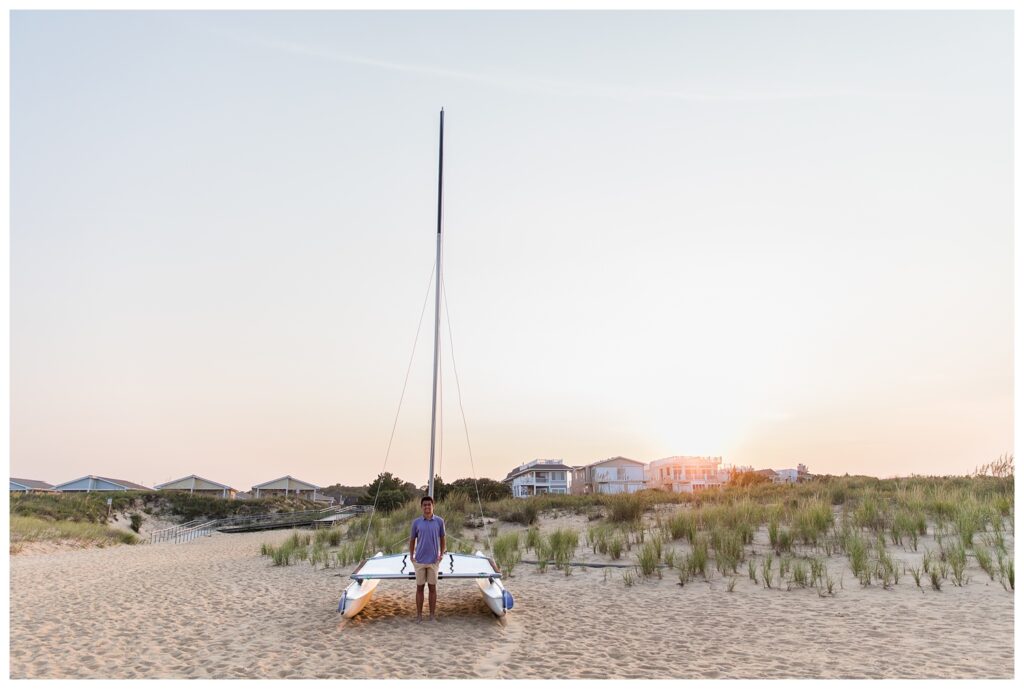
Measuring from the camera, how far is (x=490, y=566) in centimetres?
992

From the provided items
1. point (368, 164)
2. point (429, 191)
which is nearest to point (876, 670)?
point (429, 191)

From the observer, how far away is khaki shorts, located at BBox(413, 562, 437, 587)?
8.90 meters

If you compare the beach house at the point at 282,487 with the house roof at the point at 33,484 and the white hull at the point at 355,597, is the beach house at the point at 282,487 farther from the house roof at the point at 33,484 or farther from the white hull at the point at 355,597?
the white hull at the point at 355,597

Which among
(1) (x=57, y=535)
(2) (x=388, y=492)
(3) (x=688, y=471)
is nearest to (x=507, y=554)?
(1) (x=57, y=535)

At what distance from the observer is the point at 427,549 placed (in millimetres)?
8844

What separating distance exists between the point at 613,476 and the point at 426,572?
214 ft

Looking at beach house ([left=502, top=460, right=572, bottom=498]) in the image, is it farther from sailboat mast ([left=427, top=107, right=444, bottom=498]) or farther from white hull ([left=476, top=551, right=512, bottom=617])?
white hull ([left=476, top=551, right=512, bottom=617])

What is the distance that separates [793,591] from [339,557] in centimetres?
944

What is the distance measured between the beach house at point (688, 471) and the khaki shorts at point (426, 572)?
64.5 m

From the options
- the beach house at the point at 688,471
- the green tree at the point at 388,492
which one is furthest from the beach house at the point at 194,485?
the beach house at the point at 688,471

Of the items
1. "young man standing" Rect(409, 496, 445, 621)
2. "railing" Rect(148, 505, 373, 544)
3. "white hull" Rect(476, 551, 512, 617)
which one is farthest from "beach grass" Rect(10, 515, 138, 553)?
"white hull" Rect(476, 551, 512, 617)

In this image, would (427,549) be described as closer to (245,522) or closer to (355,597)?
(355,597)

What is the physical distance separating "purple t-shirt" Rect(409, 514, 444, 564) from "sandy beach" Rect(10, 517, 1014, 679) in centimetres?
85
